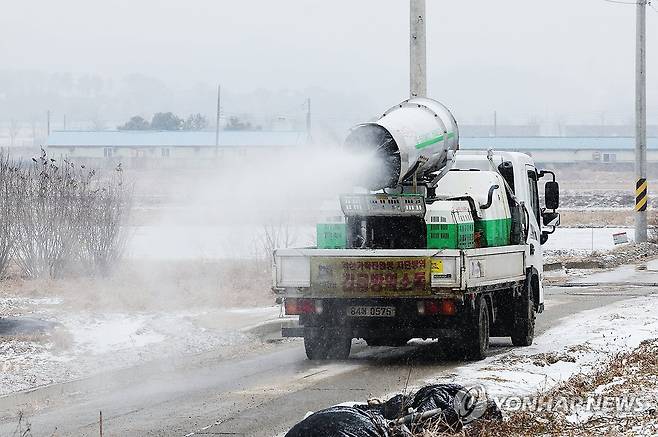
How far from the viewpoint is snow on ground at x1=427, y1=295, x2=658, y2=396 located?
11.9 meters

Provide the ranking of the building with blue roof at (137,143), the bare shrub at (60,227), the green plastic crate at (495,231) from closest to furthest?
1. the green plastic crate at (495,231)
2. the bare shrub at (60,227)
3. the building with blue roof at (137,143)

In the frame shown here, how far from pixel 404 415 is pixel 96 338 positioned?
309 inches

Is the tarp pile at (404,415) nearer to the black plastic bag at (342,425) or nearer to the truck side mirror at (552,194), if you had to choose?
the black plastic bag at (342,425)

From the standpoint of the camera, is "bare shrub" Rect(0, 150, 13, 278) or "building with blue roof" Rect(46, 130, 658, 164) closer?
"bare shrub" Rect(0, 150, 13, 278)

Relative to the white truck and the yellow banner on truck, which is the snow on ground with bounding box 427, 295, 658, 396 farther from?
the yellow banner on truck

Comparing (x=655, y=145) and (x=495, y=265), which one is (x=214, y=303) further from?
(x=655, y=145)

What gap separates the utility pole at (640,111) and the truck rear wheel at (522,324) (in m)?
22.5

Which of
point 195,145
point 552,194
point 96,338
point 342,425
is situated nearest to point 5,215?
point 96,338

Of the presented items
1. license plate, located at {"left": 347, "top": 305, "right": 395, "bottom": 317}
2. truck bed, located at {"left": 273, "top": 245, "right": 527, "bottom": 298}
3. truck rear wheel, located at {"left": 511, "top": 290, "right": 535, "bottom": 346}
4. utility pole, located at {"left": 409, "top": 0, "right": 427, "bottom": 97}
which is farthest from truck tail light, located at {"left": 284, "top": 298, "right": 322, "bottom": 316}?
utility pole, located at {"left": 409, "top": 0, "right": 427, "bottom": 97}

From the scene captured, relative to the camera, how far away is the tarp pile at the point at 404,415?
764 cm

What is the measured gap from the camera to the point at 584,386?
36.3 feet

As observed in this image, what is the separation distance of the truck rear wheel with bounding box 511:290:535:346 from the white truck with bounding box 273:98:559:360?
1.94 ft

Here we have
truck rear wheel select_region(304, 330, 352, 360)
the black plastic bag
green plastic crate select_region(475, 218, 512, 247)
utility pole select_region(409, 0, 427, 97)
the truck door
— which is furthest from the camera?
utility pole select_region(409, 0, 427, 97)

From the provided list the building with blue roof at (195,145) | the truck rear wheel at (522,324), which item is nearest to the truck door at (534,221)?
the truck rear wheel at (522,324)
